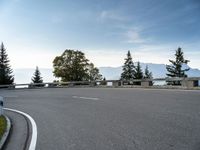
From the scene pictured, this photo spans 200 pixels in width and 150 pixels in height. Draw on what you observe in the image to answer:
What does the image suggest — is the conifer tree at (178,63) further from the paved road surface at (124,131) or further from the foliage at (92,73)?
the paved road surface at (124,131)

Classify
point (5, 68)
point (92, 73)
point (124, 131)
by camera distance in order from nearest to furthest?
point (124, 131) < point (5, 68) < point (92, 73)

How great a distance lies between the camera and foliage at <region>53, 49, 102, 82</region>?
64.6m

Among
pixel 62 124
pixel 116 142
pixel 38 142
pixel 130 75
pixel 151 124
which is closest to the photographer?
pixel 116 142

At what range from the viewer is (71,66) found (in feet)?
214

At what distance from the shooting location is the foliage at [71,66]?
6462 cm

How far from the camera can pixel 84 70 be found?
6656 cm

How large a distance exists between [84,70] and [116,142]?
6109cm

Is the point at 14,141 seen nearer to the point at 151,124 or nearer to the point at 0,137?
the point at 0,137

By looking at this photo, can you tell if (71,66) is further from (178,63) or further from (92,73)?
(178,63)

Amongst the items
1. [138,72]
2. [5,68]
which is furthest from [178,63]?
[5,68]

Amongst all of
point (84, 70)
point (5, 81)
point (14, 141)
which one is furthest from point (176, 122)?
point (84, 70)

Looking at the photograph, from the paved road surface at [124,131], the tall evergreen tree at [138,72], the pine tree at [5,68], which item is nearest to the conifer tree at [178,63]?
the tall evergreen tree at [138,72]

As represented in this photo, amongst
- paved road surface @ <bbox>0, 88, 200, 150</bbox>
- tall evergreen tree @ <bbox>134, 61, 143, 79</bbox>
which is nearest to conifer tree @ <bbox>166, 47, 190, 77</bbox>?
tall evergreen tree @ <bbox>134, 61, 143, 79</bbox>

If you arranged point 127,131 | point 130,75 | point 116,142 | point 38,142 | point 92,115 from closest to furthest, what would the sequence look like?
1. point 116,142
2. point 38,142
3. point 127,131
4. point 92,115
5. point 130,75
